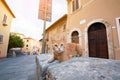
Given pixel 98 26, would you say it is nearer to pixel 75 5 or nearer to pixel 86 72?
pixel 75 5

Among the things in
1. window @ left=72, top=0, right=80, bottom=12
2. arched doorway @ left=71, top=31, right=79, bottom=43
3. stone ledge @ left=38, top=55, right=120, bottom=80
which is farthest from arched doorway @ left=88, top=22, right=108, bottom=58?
stone ledge @ left=38, top=55, right=120, bottom=80

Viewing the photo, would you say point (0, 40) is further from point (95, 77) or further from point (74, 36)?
point (95, 77)

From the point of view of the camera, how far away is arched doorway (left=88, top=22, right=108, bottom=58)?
513 centimetres

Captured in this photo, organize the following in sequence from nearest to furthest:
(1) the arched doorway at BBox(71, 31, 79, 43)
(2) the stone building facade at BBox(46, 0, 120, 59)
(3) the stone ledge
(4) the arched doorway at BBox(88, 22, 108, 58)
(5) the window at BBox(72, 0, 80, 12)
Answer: (3) the stone ledge < (2) the stone building facade at BBox(46, 0, 120, 59) < (4) the arched doorway at BBox(88, 22, 108, 58) < (1) the arched doorway at BBox(71, 31, 79, 43) < (5) the window at BBox(72, 0, 80, 12)

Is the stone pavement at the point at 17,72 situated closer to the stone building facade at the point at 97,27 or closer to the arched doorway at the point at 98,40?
the stone building facade at the point at 97,27

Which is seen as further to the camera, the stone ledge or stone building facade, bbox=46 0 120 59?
stone building facade, bbox=46 0 120 59

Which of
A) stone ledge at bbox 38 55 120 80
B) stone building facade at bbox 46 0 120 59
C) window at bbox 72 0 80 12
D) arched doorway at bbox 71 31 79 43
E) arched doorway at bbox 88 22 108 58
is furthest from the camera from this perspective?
window at bbox 72 0 80 12

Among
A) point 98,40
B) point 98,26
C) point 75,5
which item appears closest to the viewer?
point 98,40

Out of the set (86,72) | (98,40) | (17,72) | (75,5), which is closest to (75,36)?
(98,40)

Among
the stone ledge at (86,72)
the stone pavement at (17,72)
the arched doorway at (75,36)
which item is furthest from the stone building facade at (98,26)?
the stone ledge at (86,72)

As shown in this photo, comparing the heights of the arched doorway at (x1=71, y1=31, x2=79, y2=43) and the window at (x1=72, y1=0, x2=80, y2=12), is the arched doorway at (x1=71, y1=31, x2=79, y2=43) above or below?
below

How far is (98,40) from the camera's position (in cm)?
554

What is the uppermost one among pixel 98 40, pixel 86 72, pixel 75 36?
pixel 75 36

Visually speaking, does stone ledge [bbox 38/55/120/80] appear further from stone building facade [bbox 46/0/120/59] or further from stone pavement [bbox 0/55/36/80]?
stone pavement [bbox 0/55/36/80]
